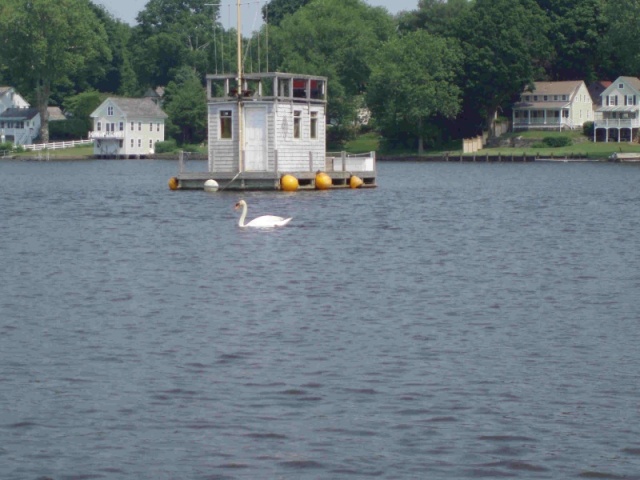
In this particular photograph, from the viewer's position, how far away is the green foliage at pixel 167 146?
150 metres

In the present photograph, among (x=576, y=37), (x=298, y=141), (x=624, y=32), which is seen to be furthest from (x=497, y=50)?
(x=298, y=141)

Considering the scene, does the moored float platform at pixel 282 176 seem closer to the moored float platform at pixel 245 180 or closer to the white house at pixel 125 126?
the moored float platform at pixel 245 180

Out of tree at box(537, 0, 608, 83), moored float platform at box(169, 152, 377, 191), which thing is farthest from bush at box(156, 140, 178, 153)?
moored float platform at box(169, 152, 377, 191)

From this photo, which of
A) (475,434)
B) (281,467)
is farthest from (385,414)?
(281,467)

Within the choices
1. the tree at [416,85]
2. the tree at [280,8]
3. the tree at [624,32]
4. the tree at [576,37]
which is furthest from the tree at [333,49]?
the tree at [280,8]

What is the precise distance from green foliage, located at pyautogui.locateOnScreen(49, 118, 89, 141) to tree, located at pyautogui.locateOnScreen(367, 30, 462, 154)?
44049mm

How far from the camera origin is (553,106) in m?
140

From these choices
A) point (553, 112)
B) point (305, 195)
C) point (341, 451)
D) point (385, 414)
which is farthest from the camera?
point (553, 112)

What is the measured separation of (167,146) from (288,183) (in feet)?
299

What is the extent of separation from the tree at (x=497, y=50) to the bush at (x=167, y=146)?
35.3 m

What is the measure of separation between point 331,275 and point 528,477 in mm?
17388

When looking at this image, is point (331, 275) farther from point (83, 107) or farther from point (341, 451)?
point (83, 107)

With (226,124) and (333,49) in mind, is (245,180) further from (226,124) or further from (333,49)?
(333,49)

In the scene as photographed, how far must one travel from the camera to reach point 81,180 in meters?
88.9
